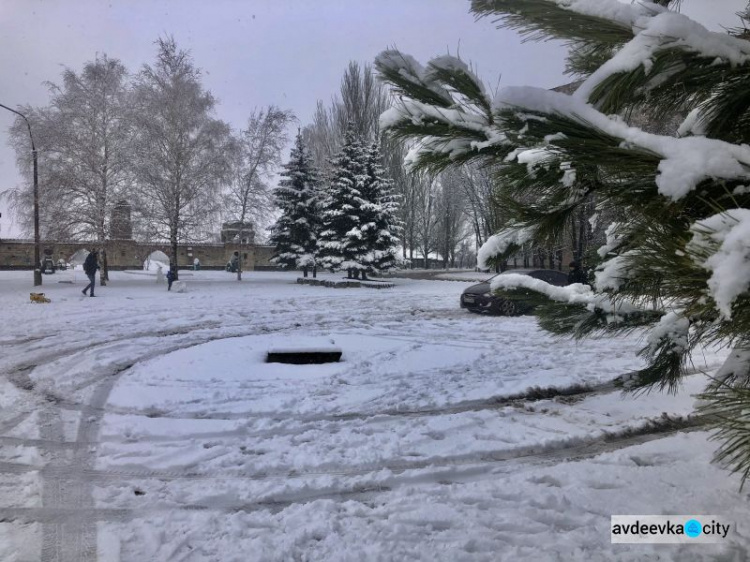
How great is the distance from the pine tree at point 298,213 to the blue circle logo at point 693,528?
28894 mm

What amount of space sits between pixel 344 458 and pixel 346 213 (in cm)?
2498

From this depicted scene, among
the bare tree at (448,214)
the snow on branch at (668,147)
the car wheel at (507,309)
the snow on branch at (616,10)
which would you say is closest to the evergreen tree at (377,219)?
the car wheel at (507,309)

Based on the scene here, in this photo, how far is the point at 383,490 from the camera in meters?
3.45

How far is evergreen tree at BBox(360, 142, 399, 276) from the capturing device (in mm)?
27984

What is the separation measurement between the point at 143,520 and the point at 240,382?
3462 mm

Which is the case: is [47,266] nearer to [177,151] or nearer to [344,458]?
[177,151]

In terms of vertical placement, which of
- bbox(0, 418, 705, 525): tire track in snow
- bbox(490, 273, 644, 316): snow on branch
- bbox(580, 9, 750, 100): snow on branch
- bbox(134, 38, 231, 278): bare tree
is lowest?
bbox(0, 418, 705, 525): tire track in snow

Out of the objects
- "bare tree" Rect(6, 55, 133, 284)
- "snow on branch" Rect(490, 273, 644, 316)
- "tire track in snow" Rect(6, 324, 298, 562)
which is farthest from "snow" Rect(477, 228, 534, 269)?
"bare tree" Rect(6, 55, 133, 284)

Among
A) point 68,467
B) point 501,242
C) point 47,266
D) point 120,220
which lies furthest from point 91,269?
point 47,266

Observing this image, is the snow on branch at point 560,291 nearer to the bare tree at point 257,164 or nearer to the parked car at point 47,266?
the bare tree at point 257,164

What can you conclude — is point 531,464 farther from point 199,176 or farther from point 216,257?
point 216,257

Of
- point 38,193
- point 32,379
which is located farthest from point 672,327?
point 38,193

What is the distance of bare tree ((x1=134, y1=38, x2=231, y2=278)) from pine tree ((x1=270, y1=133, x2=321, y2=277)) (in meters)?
5.24

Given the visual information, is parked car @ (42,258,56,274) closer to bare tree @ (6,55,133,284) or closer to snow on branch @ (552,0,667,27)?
bare tree @ (6,55,133,284)
